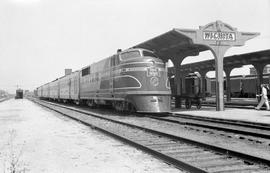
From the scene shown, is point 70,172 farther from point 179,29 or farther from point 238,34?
point 238,34

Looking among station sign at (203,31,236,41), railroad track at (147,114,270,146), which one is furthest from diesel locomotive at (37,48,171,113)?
station sign at (203,31,236,41)

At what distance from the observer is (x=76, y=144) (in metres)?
8.78

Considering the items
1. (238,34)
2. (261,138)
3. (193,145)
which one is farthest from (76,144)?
(238,34)

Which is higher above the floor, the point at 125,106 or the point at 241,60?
the point at 241,60

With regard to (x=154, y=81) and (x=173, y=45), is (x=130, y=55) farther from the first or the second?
(x=173, y=45)

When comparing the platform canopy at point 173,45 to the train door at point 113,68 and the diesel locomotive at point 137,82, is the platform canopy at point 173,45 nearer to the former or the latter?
the diesel locomotive at point 137,82

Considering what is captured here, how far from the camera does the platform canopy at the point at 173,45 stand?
19.1 m

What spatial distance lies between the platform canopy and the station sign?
2.49 ft

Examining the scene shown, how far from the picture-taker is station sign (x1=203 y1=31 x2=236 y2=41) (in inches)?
774

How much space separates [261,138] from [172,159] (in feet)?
13.5

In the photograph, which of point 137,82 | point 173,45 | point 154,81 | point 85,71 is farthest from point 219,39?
point 85,71

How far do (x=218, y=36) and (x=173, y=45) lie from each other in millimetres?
2901

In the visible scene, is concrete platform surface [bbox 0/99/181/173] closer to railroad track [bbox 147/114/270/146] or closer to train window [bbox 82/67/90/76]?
railroad track [bbox 147/114/270/146]

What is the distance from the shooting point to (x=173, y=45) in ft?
69.6
